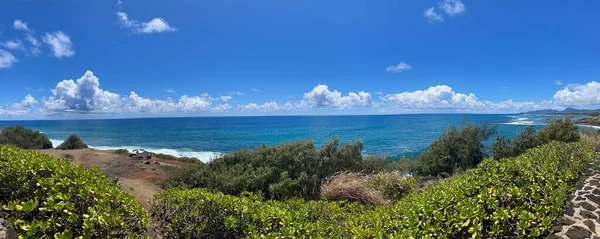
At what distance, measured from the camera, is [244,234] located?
15.0 feet

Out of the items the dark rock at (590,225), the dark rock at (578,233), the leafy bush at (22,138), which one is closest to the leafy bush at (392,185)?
the dark rock at (590,225)

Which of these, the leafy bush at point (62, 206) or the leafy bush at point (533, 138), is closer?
the leafy bush at point (62, 206)

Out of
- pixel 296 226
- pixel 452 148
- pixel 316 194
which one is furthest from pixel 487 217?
pixel 452 148

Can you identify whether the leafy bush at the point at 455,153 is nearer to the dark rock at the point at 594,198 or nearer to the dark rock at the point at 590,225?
the dark rock at the point at 594,198

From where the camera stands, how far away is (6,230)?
10.1ft

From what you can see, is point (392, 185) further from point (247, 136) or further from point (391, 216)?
point (247, 136)

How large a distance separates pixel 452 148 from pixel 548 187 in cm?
1158

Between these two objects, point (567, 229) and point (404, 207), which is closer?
point (567, 229)

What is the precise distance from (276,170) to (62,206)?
7.34m

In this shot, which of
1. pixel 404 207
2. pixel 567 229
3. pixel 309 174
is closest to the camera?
pixel 567 229

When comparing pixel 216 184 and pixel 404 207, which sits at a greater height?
pixel 404 207

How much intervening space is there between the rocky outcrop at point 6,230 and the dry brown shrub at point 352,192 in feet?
21.7

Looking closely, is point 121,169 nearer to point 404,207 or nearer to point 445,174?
point 404,207

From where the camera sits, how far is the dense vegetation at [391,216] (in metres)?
4.21
